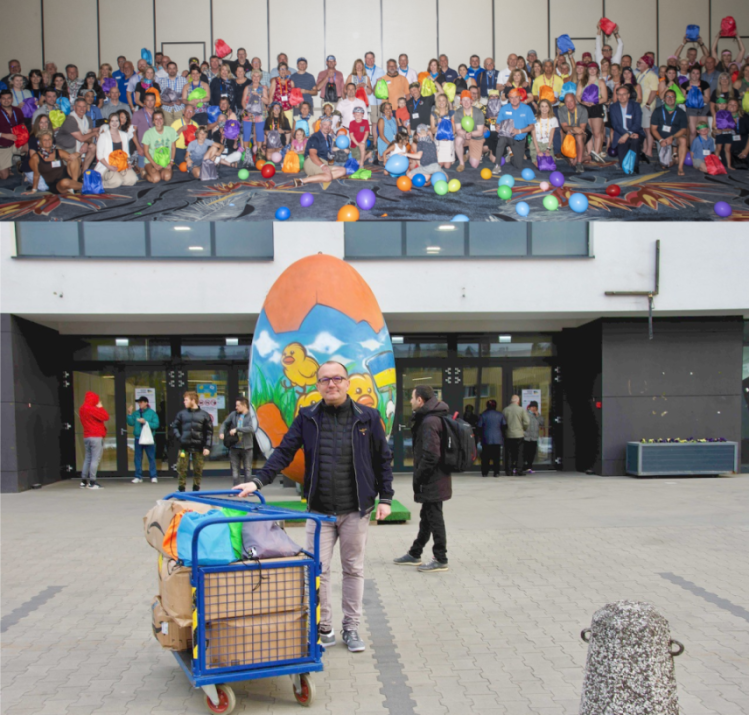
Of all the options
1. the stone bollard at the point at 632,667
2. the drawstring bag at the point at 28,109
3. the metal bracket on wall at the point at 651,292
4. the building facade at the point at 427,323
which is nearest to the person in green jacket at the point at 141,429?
the building facade at the point at 427,323

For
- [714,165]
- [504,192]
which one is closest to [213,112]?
[504,192]

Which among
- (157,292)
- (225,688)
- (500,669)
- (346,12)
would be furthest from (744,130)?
(157,292)

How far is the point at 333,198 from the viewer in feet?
16.7

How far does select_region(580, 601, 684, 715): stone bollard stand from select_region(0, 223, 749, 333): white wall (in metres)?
9.48

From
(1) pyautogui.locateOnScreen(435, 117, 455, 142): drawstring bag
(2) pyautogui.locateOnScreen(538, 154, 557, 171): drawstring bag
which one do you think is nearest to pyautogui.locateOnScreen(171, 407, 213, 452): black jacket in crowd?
(1) pyautogui.locateOnScreen(435, 117, 455, 142): drawstring bag

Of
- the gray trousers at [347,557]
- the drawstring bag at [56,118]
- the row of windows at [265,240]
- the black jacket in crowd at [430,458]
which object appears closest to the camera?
the drawstring bag at [56,118]

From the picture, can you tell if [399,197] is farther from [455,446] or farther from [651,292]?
[651,292]

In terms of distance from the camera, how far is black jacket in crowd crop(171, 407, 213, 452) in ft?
33.8

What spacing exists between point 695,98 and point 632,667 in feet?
9.97

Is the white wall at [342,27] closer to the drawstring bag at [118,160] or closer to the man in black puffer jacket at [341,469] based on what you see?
the drawstring bag at [118,160]

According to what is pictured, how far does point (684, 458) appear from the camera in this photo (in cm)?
1246

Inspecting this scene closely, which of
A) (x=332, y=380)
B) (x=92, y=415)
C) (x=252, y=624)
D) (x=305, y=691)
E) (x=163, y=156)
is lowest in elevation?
(x=305, y=691)

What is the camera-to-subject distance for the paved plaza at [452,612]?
358 centimetres

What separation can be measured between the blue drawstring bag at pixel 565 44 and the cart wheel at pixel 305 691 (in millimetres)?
3333
